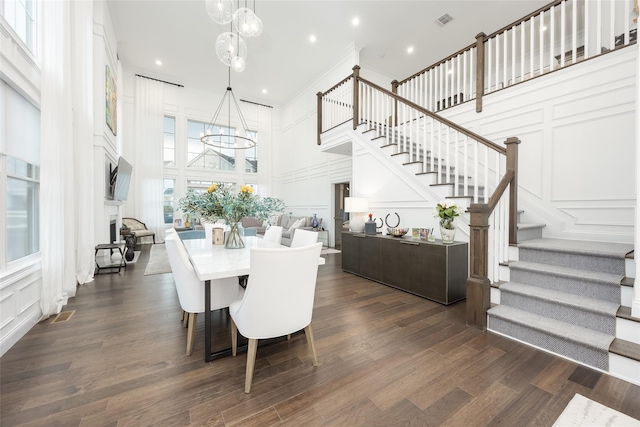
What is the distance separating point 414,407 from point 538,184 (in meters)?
3.65

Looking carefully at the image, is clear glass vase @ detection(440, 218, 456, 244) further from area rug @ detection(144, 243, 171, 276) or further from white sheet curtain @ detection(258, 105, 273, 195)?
white sheet curtain @ detection(258, 105, 273, 195)

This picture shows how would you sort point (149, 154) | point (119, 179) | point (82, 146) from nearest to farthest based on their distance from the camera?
point (82, 146)
point (119, 179)
point (149, 154)

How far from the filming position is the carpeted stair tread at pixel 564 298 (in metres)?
1.97

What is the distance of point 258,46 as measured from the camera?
21.7ft

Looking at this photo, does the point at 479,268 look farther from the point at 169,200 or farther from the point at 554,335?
the point at 169,200

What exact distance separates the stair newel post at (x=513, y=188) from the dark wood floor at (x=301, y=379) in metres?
1.20

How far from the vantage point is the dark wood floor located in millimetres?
1406

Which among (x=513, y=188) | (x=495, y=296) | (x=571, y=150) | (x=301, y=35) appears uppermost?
(x=301, y=35)

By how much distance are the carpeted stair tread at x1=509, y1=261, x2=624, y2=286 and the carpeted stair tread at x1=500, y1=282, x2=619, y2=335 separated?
0.55ft

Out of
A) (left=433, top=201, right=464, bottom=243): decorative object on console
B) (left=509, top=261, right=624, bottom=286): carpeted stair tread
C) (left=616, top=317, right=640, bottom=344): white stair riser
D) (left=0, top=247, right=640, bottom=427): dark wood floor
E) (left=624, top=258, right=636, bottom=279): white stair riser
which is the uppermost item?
(left=433, top=201, right=464, bottom=243): decorative object on console

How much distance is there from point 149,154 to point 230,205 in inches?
286

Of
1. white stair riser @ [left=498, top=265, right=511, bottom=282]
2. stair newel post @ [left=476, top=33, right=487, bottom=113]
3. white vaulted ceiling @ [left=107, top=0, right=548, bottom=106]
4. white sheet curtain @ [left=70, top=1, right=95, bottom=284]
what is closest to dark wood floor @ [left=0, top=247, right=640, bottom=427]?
white stair riser @ [left=498, top=265, right=511, bottom=282]

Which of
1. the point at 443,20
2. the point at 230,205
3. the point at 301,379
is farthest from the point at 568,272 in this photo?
the point at 443,20

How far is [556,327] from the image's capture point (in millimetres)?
2047
